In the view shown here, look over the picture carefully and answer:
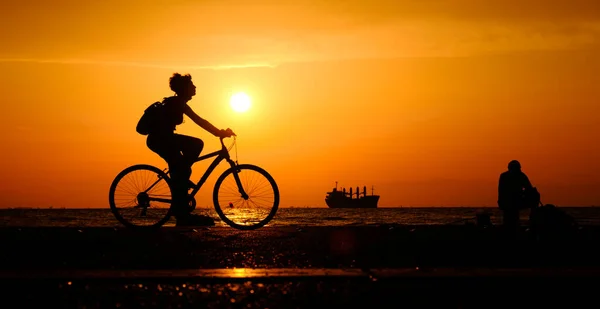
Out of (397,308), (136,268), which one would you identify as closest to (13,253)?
(136,268)

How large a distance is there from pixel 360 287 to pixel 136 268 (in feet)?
8.51

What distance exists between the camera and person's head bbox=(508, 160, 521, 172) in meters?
13.0

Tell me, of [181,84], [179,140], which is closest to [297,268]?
[179,140]

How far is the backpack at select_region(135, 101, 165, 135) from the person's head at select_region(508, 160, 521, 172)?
567 centimetres

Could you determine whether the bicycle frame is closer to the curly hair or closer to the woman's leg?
the woman's leg

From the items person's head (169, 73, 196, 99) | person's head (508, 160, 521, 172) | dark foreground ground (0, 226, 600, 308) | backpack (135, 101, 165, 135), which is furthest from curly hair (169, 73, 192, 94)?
person's head (508, 160, 521, 172)

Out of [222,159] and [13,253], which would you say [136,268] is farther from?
[222,159]

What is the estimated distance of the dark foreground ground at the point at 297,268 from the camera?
6082 mm

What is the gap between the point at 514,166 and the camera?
13008 millimetres

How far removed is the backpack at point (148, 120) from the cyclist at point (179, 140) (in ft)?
0.11

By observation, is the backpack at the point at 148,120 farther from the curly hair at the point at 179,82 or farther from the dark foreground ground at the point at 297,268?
the dark foreground ground at the point at 297,268

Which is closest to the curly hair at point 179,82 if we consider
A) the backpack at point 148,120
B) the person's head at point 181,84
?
the person's head at point 181,84

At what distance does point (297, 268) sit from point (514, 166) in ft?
21.1

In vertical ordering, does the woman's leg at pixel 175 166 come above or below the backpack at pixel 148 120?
below
